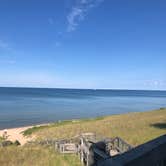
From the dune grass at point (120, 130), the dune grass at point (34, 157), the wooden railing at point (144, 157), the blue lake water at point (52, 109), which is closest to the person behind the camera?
the wooden railing at point (144, 157)

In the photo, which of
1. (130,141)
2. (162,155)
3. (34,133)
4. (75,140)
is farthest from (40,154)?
(162,155)

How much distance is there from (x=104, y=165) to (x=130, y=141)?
17.3 metres

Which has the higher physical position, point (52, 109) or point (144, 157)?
point (144, 157)

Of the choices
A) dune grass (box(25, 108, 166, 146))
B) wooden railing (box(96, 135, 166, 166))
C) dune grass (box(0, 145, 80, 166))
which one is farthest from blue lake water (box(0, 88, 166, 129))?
wooden railing (box(96, 135, 166, 166))

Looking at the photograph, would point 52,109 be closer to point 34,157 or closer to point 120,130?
point 120,130

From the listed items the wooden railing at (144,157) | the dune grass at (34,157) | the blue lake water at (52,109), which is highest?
the wooden railing at (144,157)

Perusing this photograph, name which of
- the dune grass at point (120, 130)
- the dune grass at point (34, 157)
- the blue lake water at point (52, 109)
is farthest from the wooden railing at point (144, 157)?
the blue lake water at point (52, 109)

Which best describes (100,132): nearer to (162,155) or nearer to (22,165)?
(22,165)

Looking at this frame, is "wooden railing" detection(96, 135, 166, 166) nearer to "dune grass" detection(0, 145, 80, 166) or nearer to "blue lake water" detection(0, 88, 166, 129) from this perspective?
"dune grass" detection(0, 145, 80, 166)

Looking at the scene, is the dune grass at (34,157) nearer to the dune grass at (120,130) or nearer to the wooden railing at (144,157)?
the dune grass at (120,130)

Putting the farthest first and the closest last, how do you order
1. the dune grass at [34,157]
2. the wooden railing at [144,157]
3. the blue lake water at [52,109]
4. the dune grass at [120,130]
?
the blue lake water at [52,109]
the dune grass at [120,130]
the dune grass at [34,157]
the wooden railing at [144,157]

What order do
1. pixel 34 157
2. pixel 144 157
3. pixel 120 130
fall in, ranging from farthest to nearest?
pixel 120 130 → pixel 34 157 → pixel 144 157

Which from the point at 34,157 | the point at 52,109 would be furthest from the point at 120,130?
the point at 52,109

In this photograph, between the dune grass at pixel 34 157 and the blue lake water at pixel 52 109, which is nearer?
the dune grass at pixel 34 157
